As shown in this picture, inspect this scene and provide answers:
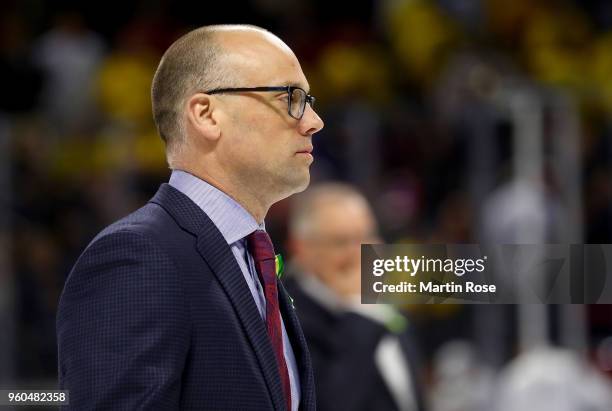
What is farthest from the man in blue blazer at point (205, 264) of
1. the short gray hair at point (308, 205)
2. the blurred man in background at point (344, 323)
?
the short gray hair at point (308, 205)

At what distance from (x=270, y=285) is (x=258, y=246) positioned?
61 mm

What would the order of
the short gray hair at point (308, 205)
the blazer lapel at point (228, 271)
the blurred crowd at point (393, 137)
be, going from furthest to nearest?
the blurred crowd at point (393, 137)
the short gray hair at point (308, 205)
the blazer lapel at point (228, 271)

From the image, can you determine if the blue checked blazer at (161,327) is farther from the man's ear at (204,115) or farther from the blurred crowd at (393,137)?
the blurred crowd at (393,137)

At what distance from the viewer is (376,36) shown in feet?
22.0

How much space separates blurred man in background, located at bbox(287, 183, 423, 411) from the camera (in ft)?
8.16

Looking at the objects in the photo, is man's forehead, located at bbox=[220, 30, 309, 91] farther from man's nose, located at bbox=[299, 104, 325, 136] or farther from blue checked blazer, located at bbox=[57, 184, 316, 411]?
blue checked blazer, located at bbox=[57, 184, 316, 411]

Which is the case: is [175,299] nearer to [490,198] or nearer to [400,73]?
[490,198]

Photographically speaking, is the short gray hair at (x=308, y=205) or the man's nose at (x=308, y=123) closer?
the man's nose at (x=308, y=123)

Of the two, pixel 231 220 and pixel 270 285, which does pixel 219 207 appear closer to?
pixel 231 220

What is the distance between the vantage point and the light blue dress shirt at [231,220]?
1699 mm

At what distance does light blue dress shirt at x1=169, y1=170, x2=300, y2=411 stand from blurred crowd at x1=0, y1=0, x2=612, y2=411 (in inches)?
36.4

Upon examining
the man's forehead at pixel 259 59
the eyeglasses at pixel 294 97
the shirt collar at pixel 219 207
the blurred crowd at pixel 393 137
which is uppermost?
the blurred crowd at pixel 393 137

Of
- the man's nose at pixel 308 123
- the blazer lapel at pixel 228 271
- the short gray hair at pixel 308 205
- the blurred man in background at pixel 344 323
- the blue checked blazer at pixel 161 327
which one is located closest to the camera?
the blue checked blazer at pixel 161 327

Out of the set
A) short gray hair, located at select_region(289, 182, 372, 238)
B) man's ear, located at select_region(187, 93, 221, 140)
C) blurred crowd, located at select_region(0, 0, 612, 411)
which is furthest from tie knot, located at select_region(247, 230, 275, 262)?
short gray hair, located at select_region(289, 182, 372, 238)
